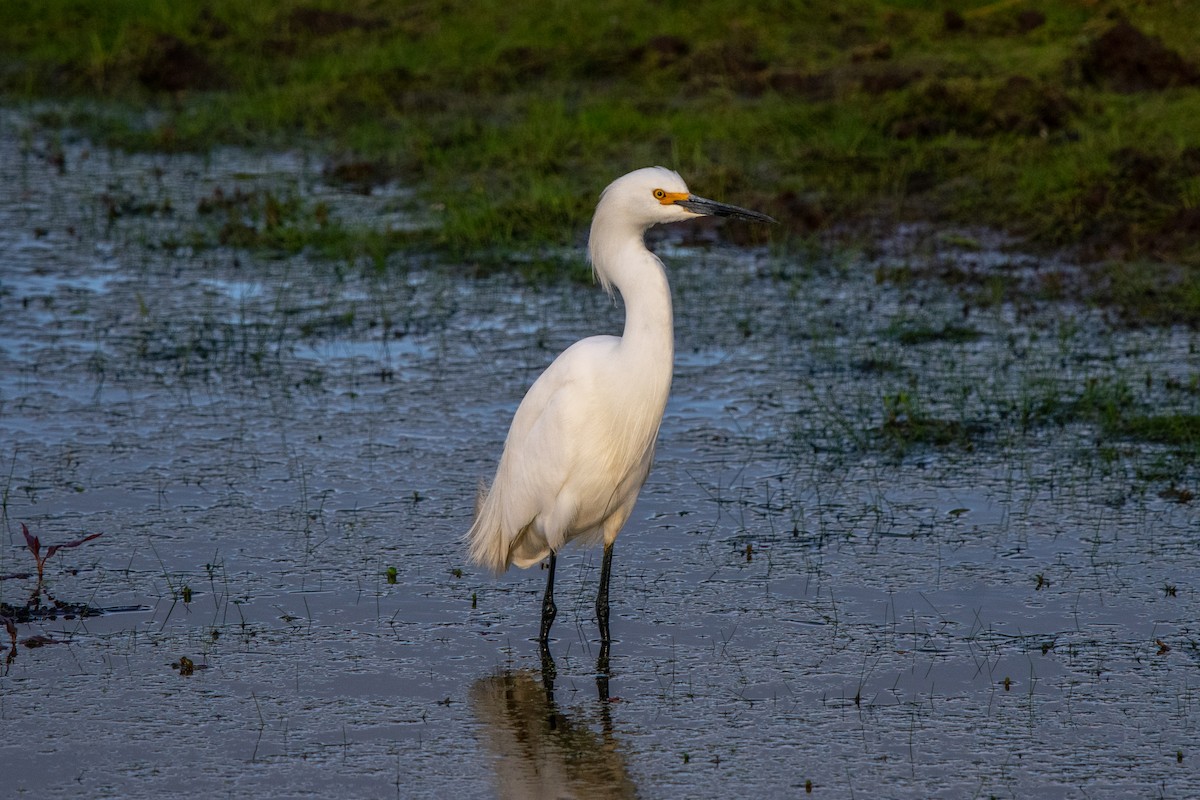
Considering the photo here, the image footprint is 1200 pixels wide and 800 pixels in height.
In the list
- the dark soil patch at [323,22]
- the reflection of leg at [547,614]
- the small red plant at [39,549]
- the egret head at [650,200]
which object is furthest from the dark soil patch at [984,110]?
the small red plant at [39,549]

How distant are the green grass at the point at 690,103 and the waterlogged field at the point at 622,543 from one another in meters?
0.68

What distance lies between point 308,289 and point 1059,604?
4.95 m

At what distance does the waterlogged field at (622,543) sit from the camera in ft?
13.0

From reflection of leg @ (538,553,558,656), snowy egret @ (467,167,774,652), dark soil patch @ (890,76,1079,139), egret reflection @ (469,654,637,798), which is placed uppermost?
dark soil patch @ (890,76,1079,139)

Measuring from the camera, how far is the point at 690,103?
11.6 metres

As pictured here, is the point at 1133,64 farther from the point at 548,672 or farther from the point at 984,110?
the point at 548,672

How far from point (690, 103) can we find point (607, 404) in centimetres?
745

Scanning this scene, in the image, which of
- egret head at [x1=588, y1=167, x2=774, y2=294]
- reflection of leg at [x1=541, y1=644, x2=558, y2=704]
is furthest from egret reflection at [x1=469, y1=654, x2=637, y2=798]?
egret head at [x1=588, y1=167, x2=774, y2=294]

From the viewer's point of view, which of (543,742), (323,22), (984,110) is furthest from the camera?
(323,22)

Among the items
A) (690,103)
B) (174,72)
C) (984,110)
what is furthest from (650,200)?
(174,72)

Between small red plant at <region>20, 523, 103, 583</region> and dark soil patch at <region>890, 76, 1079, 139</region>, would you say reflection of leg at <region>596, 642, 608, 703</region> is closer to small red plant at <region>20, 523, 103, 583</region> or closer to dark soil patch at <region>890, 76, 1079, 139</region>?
small red plant at <region>20, 523, 103, 583</region>

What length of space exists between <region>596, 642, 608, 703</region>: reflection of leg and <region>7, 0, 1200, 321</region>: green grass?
4.12 meters

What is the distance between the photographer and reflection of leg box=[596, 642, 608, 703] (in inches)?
171

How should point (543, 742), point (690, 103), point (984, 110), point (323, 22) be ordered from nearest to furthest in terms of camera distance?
1. point (543, 742)
2. point (984, 110)
3. point (690, 103)
4. point (323, 22)
